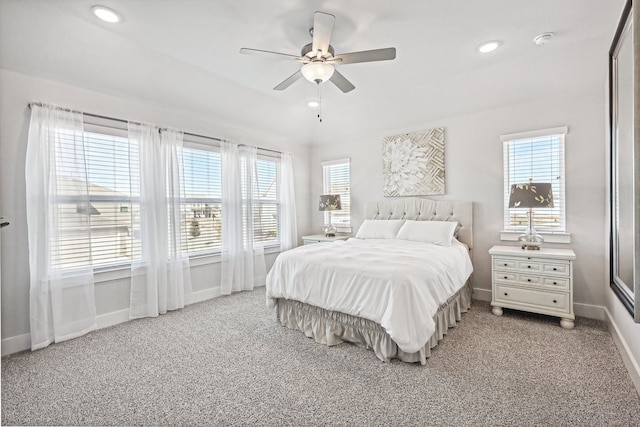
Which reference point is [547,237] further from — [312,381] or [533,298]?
[312,381]

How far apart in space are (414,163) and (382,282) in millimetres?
2721

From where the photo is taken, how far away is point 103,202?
322 centimetres

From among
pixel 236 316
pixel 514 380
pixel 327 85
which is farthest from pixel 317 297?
pixel 327 85

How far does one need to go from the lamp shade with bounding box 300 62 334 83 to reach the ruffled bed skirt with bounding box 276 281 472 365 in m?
2.11

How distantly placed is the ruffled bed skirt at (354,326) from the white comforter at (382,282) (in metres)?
0.11

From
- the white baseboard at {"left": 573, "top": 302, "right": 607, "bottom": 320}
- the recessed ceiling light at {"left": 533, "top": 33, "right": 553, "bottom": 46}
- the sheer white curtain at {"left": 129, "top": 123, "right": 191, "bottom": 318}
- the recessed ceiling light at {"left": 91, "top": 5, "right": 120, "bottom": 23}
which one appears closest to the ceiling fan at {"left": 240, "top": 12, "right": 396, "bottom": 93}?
the recessed ceiling light at {"left": 91, "top": 5, "right": 120, "bottom": 23}

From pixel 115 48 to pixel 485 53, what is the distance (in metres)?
3.64

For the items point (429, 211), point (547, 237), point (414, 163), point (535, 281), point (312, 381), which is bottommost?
point (312, 381)

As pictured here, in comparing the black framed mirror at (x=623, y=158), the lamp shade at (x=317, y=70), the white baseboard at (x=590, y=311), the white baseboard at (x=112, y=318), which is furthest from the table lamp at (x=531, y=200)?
the white baseboard at (x=112, y=318)

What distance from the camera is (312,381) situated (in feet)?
6.86

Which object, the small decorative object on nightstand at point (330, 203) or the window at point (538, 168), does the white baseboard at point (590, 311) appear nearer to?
the window at point (538, 168)

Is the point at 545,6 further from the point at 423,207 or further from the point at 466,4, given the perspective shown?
the point at 423,207

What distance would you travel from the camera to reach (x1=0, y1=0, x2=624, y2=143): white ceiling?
7.54 ft

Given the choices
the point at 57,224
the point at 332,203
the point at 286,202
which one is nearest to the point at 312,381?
the point at 57,224
